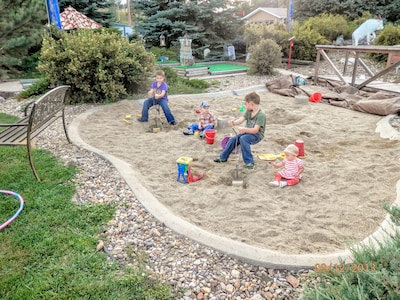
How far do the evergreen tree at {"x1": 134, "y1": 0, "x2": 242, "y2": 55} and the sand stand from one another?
940 centimetres

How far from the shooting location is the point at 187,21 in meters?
15.1

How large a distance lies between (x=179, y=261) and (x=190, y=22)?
1448cm

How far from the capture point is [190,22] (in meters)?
15.1

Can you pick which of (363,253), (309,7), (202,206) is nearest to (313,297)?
(363,253)

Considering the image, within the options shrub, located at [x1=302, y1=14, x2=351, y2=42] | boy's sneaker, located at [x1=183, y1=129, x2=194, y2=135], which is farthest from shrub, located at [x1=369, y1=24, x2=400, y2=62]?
boy's sneaker, located at [x1=183, y1=129, x2=194, y2=135]

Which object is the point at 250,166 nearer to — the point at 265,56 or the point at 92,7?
the point at 265,56

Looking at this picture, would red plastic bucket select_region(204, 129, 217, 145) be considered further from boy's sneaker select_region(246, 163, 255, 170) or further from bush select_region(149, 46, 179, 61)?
bush select_region(149, 46, 179, 61)

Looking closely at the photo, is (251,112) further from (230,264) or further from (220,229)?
(230,264)

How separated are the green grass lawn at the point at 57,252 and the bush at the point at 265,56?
29.3 feet

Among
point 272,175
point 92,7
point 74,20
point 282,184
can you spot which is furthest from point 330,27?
point 282,184

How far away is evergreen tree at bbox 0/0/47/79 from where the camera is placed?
1064cm

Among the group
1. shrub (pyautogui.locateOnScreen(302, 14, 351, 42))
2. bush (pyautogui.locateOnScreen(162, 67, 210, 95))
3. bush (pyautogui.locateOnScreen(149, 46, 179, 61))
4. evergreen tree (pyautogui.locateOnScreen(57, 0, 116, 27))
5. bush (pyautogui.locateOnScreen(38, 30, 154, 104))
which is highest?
evergreen tree (pyautogui.locateOnScreen(57, 0, 116, 27))

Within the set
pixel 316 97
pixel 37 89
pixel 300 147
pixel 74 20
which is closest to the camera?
pixel 300 147

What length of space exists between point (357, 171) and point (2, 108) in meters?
8.11
